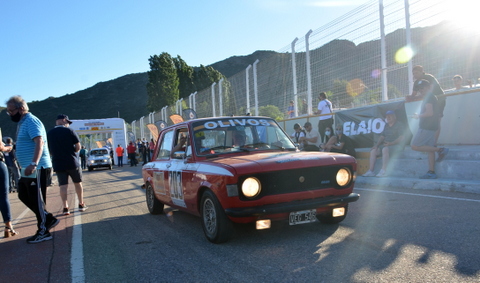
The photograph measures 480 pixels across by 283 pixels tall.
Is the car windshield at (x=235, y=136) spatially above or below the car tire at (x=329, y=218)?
above

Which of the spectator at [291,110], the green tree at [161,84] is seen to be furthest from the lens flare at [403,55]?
the green tree at [161,84]

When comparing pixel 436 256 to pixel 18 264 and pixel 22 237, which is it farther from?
pixel 22 237

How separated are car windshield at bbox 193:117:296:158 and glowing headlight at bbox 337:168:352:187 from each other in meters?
1.02

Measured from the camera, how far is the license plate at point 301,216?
4547mm

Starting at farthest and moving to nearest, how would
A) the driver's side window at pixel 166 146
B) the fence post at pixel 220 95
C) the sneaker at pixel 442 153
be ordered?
the fence post at pixel 220 95 → the sneaker at pixel 442 153 → the driver's side window at pixel 166 146

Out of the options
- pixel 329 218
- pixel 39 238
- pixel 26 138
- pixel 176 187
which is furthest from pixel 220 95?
pixel 329 218

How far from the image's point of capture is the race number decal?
18.9ft

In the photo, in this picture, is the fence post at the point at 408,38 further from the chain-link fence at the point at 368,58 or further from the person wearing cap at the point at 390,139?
the person wearing cap at the point at 390,139

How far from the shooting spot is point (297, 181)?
15.4 feet

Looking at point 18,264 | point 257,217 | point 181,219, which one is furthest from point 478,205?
point 18,264

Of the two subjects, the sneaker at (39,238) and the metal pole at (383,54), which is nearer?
the sneaker at (39,238)

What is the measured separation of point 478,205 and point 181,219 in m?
4.39

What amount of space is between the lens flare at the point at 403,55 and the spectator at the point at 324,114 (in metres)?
2.52

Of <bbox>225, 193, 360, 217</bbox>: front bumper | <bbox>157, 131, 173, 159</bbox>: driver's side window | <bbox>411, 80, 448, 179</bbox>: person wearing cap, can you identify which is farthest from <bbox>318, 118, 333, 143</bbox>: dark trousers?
<bbox>225, 193, 360, 217</bbox>: front bumper
